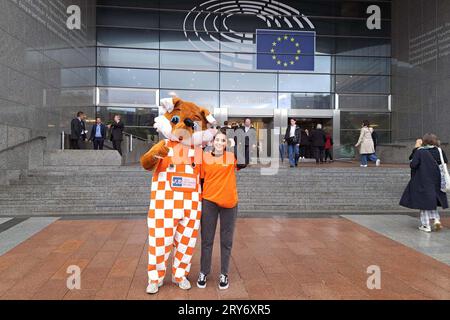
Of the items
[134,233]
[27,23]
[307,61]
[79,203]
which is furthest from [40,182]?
[307,61]

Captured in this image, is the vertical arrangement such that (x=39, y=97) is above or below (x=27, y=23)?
→ below

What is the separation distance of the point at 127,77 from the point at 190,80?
3591mm

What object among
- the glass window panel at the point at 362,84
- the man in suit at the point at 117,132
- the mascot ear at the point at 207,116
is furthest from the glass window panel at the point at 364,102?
the mascot ear at the point at 207,116

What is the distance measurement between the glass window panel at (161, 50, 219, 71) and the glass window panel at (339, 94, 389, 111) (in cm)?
794

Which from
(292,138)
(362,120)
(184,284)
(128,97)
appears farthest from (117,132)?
(362,120)

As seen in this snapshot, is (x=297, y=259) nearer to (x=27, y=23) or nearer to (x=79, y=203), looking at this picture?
(x=79, y=203)

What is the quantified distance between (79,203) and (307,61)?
16.8 m

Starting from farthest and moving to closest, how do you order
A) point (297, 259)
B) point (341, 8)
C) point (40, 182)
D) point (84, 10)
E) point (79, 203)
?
1. point (341, 8)
2. point (84, 10)
3. point (40, 182)
4. point (79, 203)
5. point (297, 259)

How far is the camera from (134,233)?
6.65 metres

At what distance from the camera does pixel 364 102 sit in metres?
23.1

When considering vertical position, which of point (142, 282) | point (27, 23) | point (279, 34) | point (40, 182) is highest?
point (279, 34)

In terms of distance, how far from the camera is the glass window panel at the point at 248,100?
72.8 feet

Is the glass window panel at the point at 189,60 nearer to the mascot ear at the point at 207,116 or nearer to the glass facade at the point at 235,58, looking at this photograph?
the glass facade at the point at 235,58

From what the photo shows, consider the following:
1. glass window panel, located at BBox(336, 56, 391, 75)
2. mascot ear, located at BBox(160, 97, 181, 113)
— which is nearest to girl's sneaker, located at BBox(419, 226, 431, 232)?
mascot ear, located at BBox(160, 97, 181, 113)
